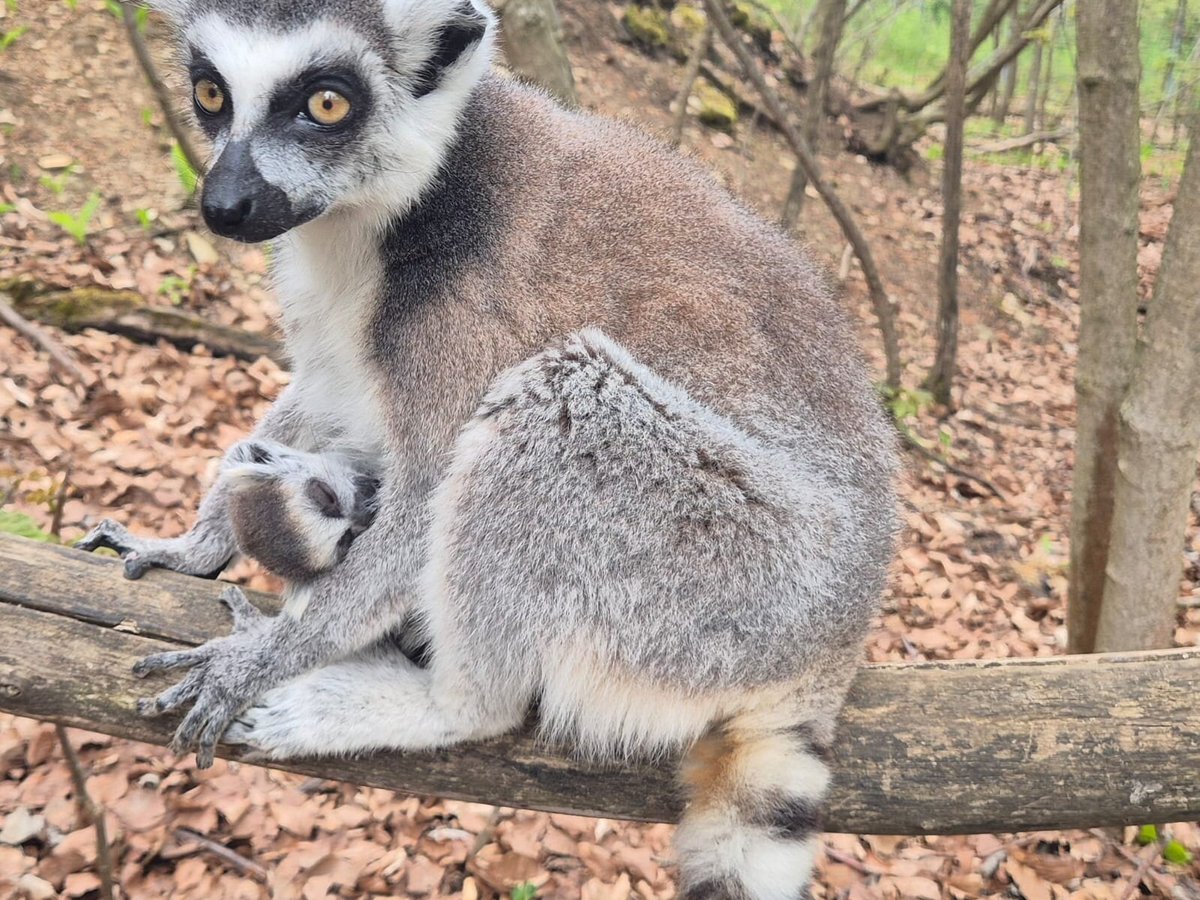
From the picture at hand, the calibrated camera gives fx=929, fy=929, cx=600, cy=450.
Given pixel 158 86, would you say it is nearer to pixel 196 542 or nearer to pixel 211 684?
pixel 196 542

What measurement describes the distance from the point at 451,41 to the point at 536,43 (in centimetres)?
272

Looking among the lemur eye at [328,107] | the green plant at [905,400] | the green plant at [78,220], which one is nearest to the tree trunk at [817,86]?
the green plant at [905,400]

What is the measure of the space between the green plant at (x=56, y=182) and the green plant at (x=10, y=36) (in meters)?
1.39

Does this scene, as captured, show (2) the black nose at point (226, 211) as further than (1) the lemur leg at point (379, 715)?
No

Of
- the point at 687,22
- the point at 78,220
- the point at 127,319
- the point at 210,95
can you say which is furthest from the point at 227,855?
the point at 687,22

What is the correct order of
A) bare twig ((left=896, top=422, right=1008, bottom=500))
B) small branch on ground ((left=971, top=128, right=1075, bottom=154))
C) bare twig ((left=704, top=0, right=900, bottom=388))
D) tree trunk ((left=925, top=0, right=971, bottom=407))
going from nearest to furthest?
bare twig ((left=704, top=0, right=900, bottom=388)) → bare twig ((left=896, top=422, right=1008, bottom=500)) → tree trunk ((left=925, top=0, right=971, bottom=407)) → small branch on ground ((left=971, top=128, right=1075, bottom=154))

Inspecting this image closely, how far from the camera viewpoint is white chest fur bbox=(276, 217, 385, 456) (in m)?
3.22

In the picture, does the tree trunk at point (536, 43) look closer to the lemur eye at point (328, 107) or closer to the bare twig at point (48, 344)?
the lemur eye at point (328, 107)

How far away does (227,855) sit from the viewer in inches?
168

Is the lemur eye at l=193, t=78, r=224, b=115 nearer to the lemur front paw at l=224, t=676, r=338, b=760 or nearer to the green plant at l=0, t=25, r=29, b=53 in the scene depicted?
the lemur front paw at l=224, t=676, r=338, b=760

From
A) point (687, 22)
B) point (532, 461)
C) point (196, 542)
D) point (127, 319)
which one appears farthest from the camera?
point (687, 22)

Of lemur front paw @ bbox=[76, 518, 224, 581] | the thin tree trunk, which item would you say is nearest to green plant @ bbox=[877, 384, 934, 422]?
the thin tree trunk

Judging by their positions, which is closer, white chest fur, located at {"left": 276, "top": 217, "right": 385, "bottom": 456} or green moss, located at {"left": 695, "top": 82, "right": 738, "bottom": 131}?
white chest fur, located at {"left": 276, "top": 217, "right": 385, "bottom": 456}

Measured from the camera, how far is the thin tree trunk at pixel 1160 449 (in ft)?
14.7
